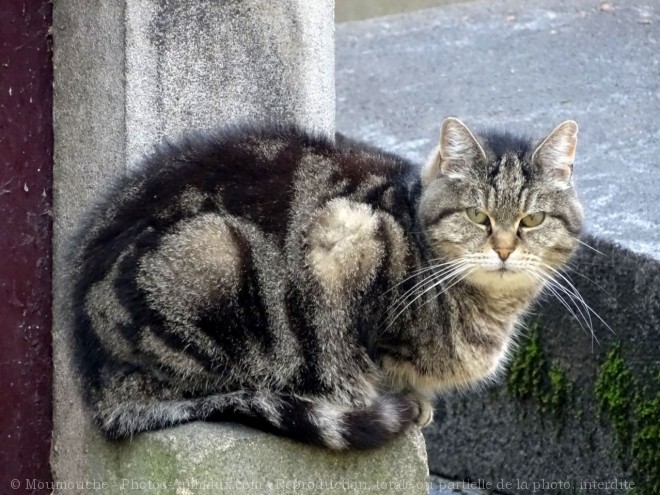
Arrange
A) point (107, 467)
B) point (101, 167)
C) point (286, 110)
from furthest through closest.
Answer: point (286, 110) < point (101, 167) < point (107, 467)

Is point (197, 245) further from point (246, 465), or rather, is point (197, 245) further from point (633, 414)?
point (633, 414)

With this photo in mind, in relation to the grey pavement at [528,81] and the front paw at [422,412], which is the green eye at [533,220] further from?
the grey pavement at [528,81]

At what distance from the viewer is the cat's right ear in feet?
10.1

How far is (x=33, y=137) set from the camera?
3443mm

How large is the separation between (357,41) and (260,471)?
3.68 m

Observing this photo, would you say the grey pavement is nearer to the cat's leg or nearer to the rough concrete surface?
the rough concrete surface

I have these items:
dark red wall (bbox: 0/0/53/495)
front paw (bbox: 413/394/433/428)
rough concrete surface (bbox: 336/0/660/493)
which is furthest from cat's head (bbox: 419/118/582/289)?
dark red wall (bbox: 0/0/53/495)

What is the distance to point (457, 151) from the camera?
3107 mm

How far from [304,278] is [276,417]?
374 millimetres

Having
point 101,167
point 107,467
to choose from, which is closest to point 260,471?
point 107,467

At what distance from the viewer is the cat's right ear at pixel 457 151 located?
10.1 ft

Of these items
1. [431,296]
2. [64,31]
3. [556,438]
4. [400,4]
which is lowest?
[556,438]

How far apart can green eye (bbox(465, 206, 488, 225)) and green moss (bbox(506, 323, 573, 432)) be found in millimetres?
1012

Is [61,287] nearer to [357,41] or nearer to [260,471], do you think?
[260,471]
